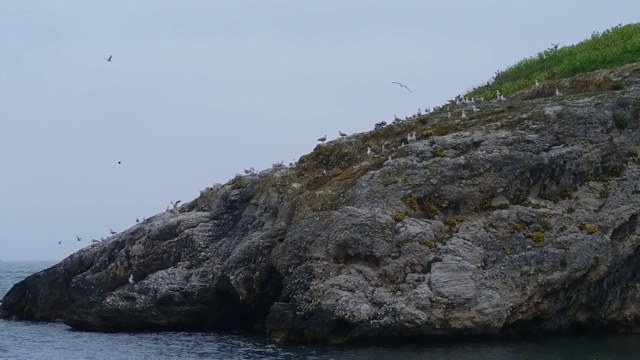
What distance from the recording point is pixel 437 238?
125 feet

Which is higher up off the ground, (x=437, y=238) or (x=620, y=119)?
(x=620, y=119)

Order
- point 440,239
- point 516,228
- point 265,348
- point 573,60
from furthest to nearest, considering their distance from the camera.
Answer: point 573,60, point 516,228, point 440,239, point 265,348

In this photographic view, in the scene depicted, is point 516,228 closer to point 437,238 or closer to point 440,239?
point 440,239

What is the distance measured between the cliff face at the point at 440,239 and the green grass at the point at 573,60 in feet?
16.0

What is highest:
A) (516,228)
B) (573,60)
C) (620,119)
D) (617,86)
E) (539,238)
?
(573,60)

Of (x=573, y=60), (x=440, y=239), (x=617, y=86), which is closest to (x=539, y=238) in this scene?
(x=440, y=239)

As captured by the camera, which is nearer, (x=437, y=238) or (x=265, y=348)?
(x=265, y=348)

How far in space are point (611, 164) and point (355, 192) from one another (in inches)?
449

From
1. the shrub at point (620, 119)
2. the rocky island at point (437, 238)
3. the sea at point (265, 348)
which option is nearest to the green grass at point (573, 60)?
the rocky island at point (437, 238)

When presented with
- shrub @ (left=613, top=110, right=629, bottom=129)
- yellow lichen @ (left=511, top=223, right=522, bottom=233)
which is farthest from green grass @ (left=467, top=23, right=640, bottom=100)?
yellow lichen @ (left=511, top=223, right=522, bottom=233)

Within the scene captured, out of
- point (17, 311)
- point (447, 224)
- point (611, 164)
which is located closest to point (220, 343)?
point (447, 224)

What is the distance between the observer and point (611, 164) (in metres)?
39.8

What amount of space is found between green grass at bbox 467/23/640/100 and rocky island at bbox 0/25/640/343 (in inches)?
187

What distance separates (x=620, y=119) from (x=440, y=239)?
10164 mm
